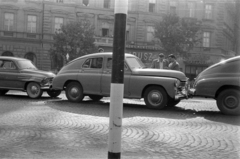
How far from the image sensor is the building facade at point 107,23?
120 feet

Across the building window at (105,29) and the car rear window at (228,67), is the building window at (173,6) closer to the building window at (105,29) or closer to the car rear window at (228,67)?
the building window at (105,29)

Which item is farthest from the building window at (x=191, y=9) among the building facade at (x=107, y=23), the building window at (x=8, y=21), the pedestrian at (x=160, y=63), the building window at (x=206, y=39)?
the pedestrian at (x=160, y=63)

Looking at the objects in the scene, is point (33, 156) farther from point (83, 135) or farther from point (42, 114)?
point (42, 114)

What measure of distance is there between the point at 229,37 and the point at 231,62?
124 feet

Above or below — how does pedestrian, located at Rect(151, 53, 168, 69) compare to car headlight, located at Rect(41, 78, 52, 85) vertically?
above

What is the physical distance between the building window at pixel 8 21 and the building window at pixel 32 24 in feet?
6.49

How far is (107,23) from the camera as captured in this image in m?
39.0

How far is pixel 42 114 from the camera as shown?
320 inches

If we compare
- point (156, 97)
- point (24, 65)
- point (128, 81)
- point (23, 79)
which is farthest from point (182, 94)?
point (24, 65)

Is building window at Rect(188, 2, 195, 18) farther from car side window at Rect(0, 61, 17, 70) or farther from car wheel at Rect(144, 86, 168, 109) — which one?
car wheel at Rect(144, 86, 168, 109)

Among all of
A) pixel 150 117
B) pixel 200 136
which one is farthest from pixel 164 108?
pixel 200 136

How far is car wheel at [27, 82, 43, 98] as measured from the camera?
12.0 m

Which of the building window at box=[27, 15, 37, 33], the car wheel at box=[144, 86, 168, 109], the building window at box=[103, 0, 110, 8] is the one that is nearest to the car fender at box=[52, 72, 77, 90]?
the car wheel at box=[144, 86, 168, 109]

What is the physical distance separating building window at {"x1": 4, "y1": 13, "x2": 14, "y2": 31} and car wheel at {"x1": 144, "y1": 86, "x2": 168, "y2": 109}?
31198 mm
